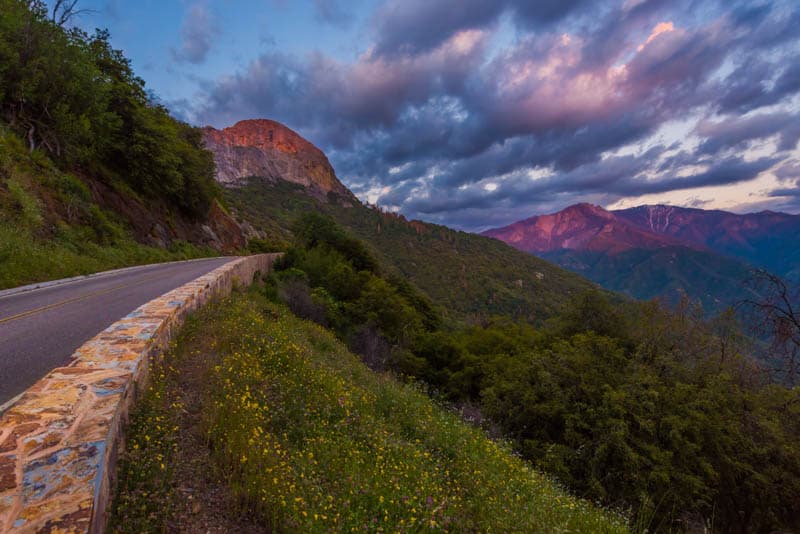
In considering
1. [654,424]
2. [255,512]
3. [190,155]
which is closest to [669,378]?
[654,424]

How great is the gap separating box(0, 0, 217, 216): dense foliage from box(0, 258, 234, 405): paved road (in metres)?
11.5

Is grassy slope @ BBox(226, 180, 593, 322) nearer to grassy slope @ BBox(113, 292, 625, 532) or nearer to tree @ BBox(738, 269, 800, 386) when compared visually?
tree @ BBox(738, 269, 800, 386)

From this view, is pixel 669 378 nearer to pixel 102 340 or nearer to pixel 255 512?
pixel 255 512

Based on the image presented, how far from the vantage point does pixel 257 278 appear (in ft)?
63.6

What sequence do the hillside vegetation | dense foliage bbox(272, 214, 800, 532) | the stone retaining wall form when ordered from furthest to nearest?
the hillside vegetation < dense foliage bbox(272, 214, 800, 532) < the stone retaining wall

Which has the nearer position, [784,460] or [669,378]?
[784,460]

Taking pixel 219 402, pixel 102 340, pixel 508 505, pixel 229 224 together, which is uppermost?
pixel 229 224

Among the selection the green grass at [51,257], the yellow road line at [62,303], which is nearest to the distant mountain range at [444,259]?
the green grass at [51,257]

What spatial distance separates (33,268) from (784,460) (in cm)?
2514

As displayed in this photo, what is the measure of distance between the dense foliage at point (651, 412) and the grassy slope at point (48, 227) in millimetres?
7997

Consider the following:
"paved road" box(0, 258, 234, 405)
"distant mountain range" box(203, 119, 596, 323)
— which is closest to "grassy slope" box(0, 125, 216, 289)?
"paved road" box(0, 258, 234, 405)

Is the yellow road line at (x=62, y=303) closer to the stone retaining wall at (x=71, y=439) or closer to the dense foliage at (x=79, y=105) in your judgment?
the stone retaining wall at (x=71, y=439)

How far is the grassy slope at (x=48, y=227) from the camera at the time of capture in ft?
37.7

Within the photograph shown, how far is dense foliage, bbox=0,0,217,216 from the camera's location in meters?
16.5
